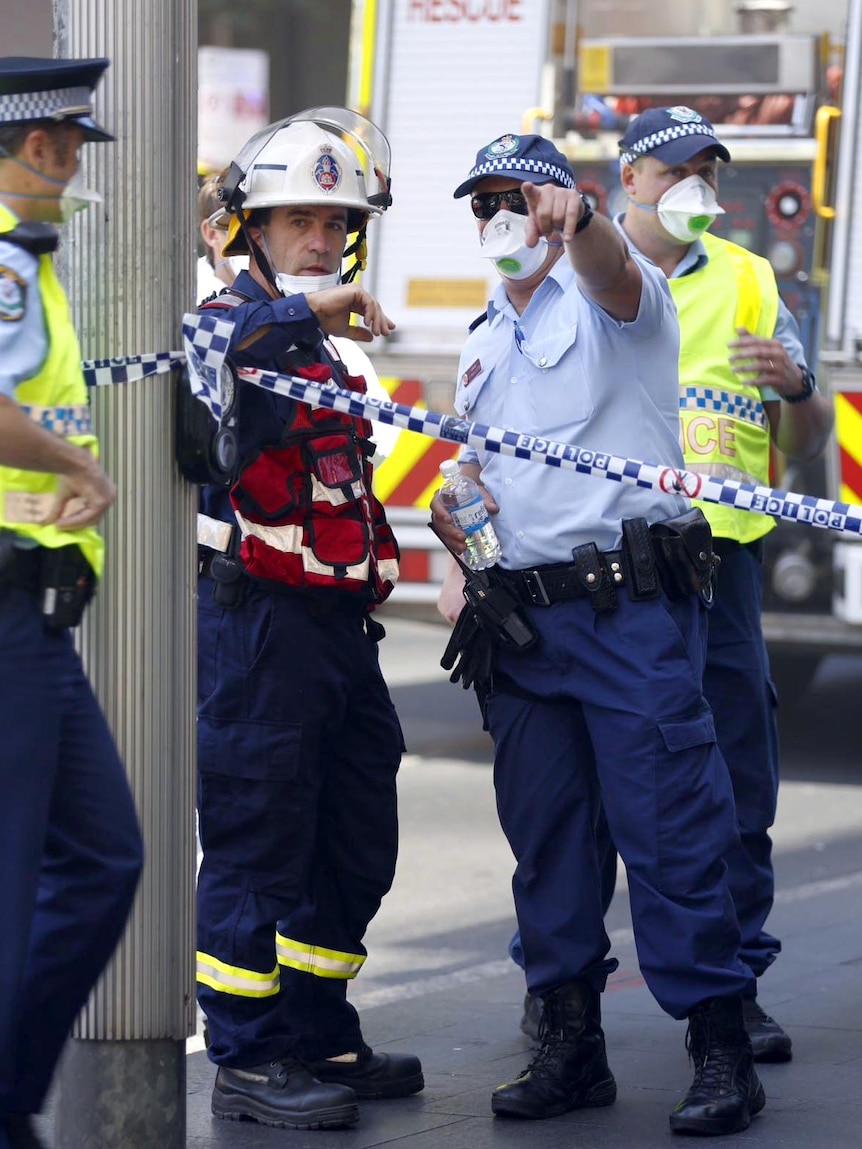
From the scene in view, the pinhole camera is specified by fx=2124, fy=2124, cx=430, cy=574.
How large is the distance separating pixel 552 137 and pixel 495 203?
4.57 meters

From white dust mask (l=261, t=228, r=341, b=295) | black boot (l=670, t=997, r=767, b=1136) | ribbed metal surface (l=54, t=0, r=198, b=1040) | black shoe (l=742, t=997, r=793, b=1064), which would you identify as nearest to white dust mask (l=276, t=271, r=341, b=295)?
white dust mask (l=261, t=228, r=341, b=295)

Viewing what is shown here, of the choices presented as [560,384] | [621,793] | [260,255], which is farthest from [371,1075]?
[260,255]

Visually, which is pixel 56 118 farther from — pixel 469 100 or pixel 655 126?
pixel 469 100

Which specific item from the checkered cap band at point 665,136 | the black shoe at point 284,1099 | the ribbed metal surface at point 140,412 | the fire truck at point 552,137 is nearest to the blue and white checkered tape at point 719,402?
the checkered cap band at point 665,136

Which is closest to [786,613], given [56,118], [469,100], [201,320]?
[469,100]

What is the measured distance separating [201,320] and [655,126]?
1.50m

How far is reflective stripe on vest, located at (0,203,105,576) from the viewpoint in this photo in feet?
10.8

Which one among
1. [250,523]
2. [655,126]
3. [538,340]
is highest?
[655,126]

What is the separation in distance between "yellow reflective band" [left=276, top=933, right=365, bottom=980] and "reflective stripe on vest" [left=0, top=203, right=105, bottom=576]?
1.33 metres

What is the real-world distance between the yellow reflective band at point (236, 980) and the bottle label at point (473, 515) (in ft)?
3.21

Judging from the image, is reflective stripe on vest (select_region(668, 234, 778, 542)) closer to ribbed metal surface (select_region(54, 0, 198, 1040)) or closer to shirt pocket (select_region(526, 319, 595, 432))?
shirt pocket (select_region(526, 319, 595, 432))

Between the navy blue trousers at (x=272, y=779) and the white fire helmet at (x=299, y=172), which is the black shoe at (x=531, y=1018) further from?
the white fire helmet at (x=299, y=172)

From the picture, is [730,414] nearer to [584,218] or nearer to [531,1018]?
[584,218]

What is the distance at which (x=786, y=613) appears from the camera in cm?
852
